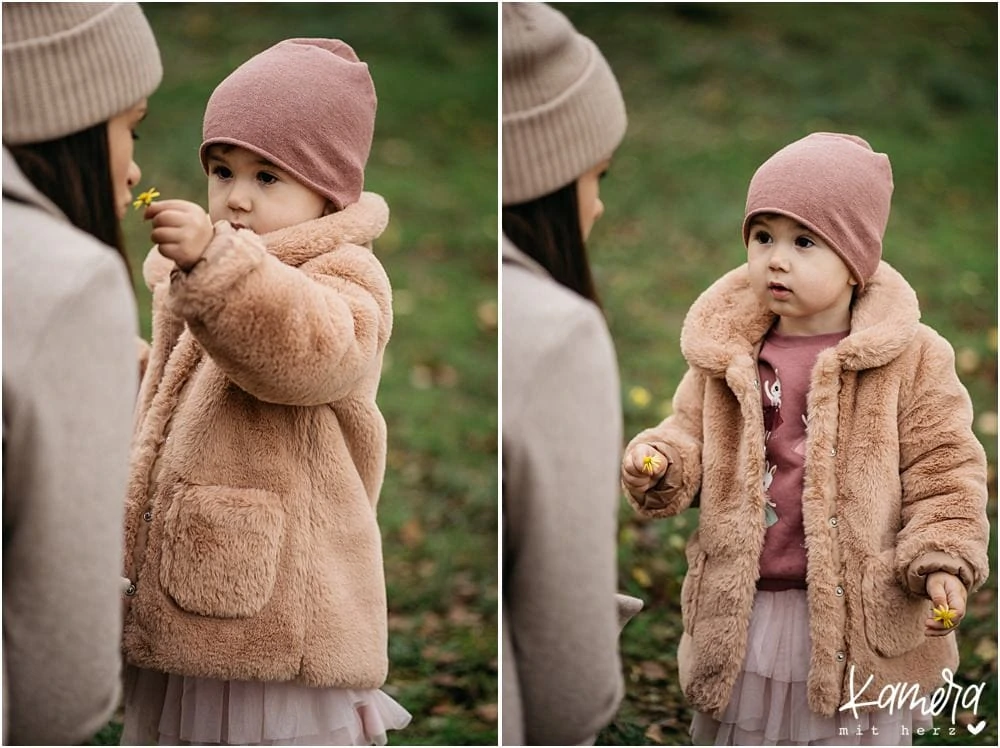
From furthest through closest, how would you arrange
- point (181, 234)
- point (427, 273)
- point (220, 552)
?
point (427, 273) < point (220, 552) < point (181, 234)

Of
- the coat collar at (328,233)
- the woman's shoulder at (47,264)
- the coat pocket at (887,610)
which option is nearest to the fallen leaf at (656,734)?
the coat pocket at (887,610)

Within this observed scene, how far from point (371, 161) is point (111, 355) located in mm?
3839

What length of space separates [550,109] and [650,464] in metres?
0.65

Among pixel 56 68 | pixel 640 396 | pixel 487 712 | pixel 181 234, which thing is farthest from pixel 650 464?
pixel 640 396

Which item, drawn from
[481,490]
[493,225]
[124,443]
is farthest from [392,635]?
[493,225]

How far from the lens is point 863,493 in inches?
86.0

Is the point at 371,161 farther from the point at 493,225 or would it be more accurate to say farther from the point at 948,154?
the point at 948,154

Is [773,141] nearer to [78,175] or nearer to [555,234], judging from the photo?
[555,234]

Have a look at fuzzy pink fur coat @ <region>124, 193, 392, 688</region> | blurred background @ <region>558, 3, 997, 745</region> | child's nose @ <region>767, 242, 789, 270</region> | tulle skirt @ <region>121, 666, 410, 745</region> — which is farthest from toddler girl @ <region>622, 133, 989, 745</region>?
blurred background @ <region>558, 3, 997, 745</region>

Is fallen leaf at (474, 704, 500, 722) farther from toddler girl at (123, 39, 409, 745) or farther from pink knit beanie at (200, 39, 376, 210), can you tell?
pink knit beanie at (200, 39, 376, 210)

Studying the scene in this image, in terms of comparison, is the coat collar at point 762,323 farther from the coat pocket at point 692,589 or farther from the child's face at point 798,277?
the coat pocket at point 692,589

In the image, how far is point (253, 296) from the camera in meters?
1.79

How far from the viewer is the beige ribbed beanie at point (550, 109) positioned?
7.02ft

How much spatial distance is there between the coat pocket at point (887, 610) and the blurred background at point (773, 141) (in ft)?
4.01
